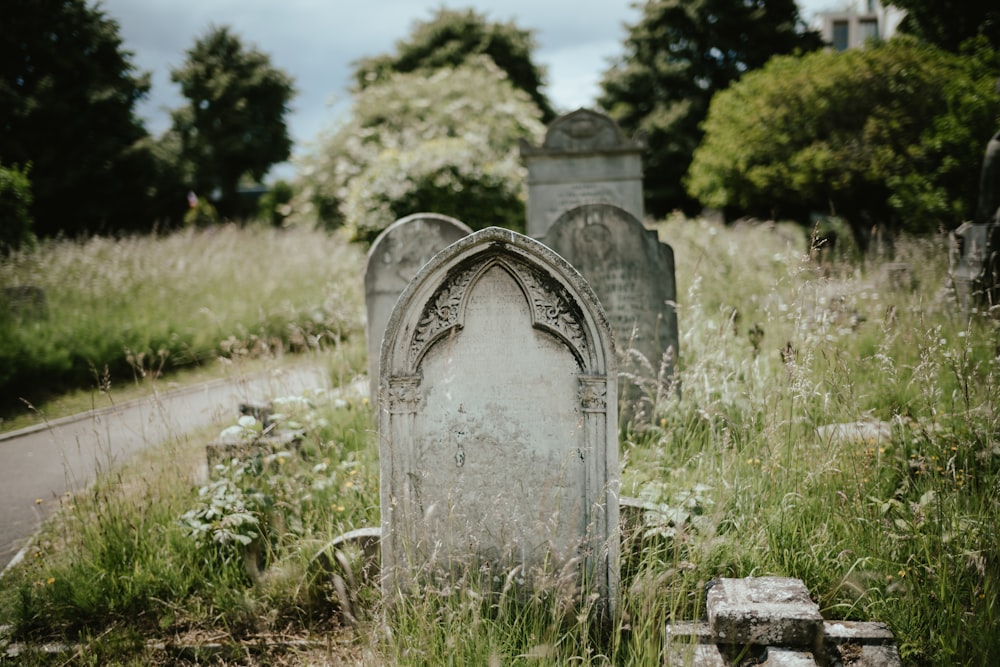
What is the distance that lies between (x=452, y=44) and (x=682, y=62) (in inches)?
365

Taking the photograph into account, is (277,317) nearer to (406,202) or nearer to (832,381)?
(406,202)

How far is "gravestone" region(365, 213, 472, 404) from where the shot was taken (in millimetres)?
4777

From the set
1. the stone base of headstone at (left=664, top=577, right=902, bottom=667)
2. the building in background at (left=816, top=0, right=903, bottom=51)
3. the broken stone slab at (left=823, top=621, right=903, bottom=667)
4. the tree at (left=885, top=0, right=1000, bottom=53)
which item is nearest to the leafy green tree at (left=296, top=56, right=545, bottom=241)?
the tree at (left=885, top=0, right=1000, bottom=53)

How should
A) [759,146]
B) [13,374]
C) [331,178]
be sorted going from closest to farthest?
[13,374] < [759,146] < [331,178]

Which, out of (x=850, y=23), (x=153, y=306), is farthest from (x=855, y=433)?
(x=850, y=23)

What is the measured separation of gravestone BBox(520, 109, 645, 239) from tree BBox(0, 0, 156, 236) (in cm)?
1768

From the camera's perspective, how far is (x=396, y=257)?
4777mm

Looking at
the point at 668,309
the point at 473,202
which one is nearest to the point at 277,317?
the point at 473,202

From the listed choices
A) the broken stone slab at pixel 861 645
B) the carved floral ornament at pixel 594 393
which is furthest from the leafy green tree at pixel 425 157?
the broken stone slab at pixel 861 645

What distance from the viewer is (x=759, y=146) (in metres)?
13.6

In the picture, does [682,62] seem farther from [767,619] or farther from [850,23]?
[767,619]

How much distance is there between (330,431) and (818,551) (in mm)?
3052

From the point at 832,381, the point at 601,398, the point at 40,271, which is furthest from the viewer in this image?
the point at 40,271

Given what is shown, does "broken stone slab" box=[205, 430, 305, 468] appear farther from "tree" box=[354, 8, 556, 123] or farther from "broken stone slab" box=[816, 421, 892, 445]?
"tree" box=[354, 8, 556, 123]
